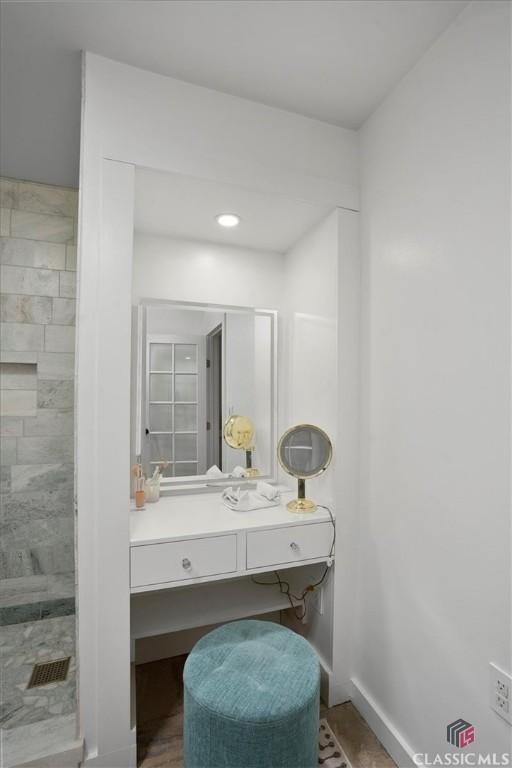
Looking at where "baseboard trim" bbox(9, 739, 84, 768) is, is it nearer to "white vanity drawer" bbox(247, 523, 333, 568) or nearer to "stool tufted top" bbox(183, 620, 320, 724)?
"stool tufted top" bbox(183, 620, 320, 724)

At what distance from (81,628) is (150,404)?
3.31ft

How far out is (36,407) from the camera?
2.32m

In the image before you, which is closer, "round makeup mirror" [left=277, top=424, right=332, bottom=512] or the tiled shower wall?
"round makeup mirror" [left=277, top=424, right=332, bottom=512]

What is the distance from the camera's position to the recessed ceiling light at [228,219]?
1.93 metres

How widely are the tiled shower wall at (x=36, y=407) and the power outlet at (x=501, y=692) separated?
207 centimetres

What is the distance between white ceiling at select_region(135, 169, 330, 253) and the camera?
1679 mm

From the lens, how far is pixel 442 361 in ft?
4.42

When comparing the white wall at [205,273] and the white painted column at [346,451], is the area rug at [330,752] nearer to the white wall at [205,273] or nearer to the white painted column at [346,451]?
the white painted column at [346,451]

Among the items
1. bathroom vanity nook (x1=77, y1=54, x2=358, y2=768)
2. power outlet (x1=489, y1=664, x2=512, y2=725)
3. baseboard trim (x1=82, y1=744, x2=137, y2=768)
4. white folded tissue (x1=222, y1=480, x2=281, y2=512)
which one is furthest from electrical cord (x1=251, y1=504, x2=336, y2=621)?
baseboard trim (x1=82, y1=744, x2=137, y2=768)

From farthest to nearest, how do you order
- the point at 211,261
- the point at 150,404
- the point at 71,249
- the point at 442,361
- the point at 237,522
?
the point at 71,249, the point at 211,261, the point at 150,404, the point at 237,522, the point at 442,361

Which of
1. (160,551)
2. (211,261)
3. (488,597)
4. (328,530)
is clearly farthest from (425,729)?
(211,261)

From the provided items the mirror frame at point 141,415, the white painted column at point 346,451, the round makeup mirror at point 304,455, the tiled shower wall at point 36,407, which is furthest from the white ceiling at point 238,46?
the round makeup mirror at point 304,455

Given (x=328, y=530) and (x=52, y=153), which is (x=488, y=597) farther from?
(x=52, y=153)

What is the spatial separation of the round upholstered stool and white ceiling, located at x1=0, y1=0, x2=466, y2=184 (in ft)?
7.10
